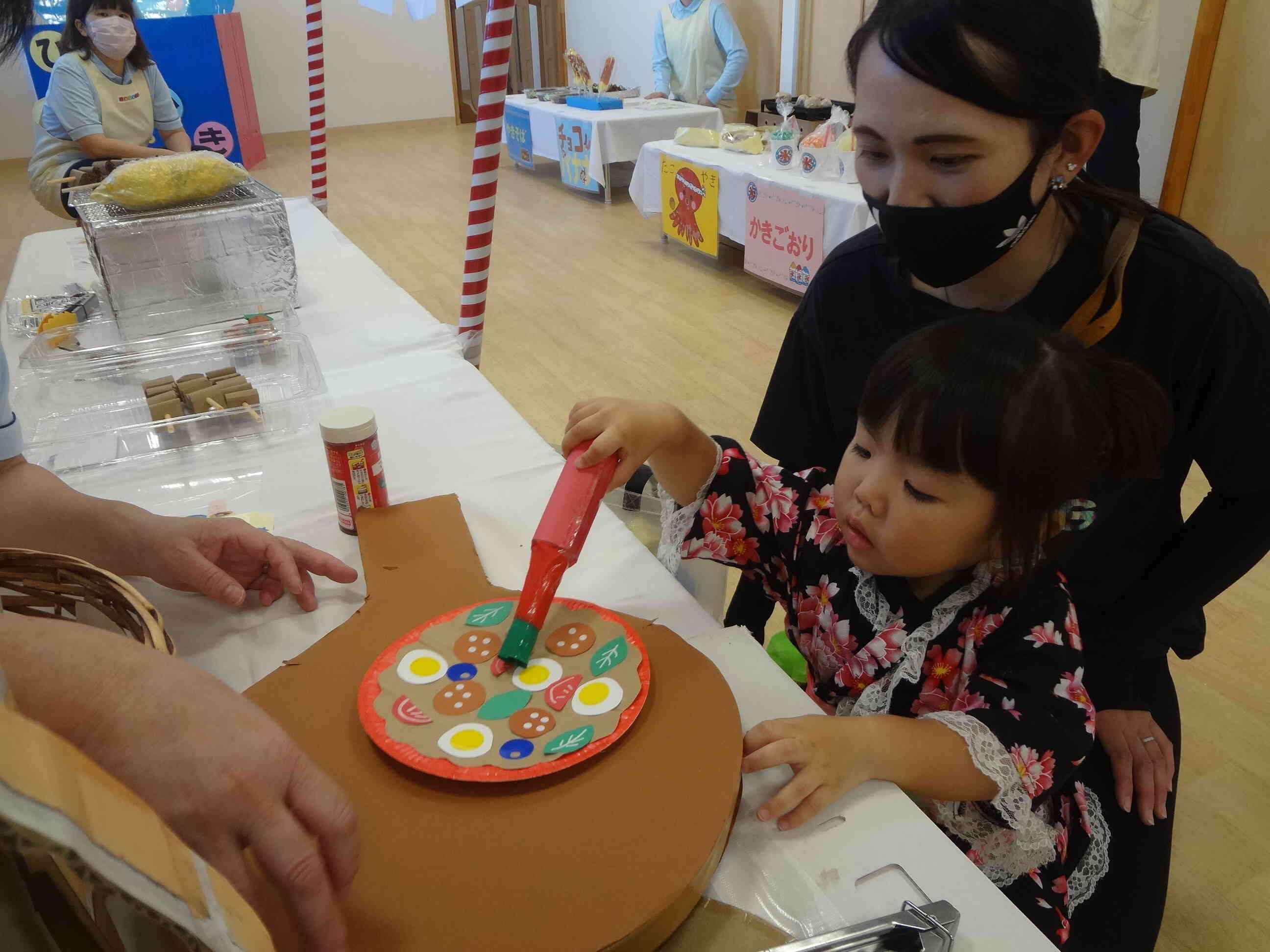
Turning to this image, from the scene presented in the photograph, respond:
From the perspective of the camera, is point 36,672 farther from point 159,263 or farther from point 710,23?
point 710,23

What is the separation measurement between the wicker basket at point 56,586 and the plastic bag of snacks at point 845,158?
9.46 feet

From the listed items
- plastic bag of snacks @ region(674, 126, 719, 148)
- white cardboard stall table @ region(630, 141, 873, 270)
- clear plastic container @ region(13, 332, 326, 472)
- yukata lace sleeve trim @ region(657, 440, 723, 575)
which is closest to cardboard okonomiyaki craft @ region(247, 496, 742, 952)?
yukata lace sleeve trim @ region(657, 440, 723, 575)

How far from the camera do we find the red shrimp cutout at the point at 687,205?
385cm

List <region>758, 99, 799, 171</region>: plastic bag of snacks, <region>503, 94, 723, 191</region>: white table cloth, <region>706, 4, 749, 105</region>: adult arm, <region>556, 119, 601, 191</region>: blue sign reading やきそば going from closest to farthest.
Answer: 1. <region>758, 99, 799, 171</region>: plastic bag of snacks
2. <region>503, 94, 723, 191</region>: white table cloth
3. <region>556, 119, 601, 191</region>: blue sign reading やきそば
4. <region>706, 4, 749, 105</region>: adult arm

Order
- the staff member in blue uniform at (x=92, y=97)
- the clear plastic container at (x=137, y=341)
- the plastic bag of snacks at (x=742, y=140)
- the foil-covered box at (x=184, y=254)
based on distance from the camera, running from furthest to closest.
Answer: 1. the plastic bag of snacks at (x=742, y=140)
2. the staff member in blue uniform at (x=92, y=97)
3. the foil-covered box at (x=184, y=254)
4. the clear plastic container at (x=137, y=341)

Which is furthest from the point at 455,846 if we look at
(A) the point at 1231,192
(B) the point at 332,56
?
(B) the point at 332,56

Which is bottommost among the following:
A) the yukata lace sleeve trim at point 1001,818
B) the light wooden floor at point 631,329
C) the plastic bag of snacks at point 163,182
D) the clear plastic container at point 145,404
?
the light wooden floor at point 631,329

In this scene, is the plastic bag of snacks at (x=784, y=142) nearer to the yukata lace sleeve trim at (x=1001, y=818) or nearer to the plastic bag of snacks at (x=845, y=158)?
the plastic bag of snacks at (x=845, y=158)

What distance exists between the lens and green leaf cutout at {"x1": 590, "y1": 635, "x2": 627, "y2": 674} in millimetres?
674

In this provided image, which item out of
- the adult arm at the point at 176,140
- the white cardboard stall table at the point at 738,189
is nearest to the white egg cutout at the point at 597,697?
the white cardboard stall table at the point at 738,189

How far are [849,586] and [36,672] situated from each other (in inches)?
26.7

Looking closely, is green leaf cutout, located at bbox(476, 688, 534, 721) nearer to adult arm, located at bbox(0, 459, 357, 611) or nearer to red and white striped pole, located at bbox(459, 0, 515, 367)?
adult arm, located at bbox(0, 459, 357, 611)

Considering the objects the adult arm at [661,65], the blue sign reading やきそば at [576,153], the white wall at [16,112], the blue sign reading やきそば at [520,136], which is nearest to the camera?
the blue sign reading やきそば at [576,153]

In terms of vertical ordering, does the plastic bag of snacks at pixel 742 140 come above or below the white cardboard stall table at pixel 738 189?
above
